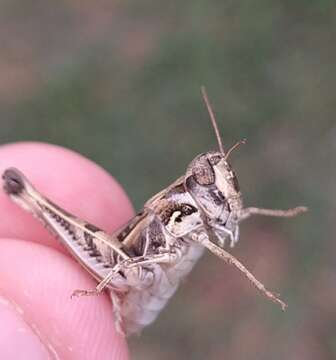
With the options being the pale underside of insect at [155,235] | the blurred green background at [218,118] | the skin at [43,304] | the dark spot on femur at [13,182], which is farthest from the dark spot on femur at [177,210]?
the blurred green background at [218,118]

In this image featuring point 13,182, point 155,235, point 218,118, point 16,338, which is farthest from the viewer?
point 218,118

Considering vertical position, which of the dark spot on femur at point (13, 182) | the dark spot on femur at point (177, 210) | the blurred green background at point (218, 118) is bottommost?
the blurred green background at point (218, 118)

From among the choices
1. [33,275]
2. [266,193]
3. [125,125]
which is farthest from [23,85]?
[33,275]

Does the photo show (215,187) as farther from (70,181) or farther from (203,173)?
(70,181)

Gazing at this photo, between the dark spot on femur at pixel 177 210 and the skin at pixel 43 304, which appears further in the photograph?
the dark spot on femur at pixel 177 210

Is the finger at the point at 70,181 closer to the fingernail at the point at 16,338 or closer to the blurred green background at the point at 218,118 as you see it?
the fingernail at the point at 16,338

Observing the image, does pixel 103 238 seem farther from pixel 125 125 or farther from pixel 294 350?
pixel 125 125

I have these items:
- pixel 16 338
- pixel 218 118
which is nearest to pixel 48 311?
Answer: pixel 16 338

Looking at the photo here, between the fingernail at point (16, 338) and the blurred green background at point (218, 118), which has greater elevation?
the fingernail at point (16, 338)
